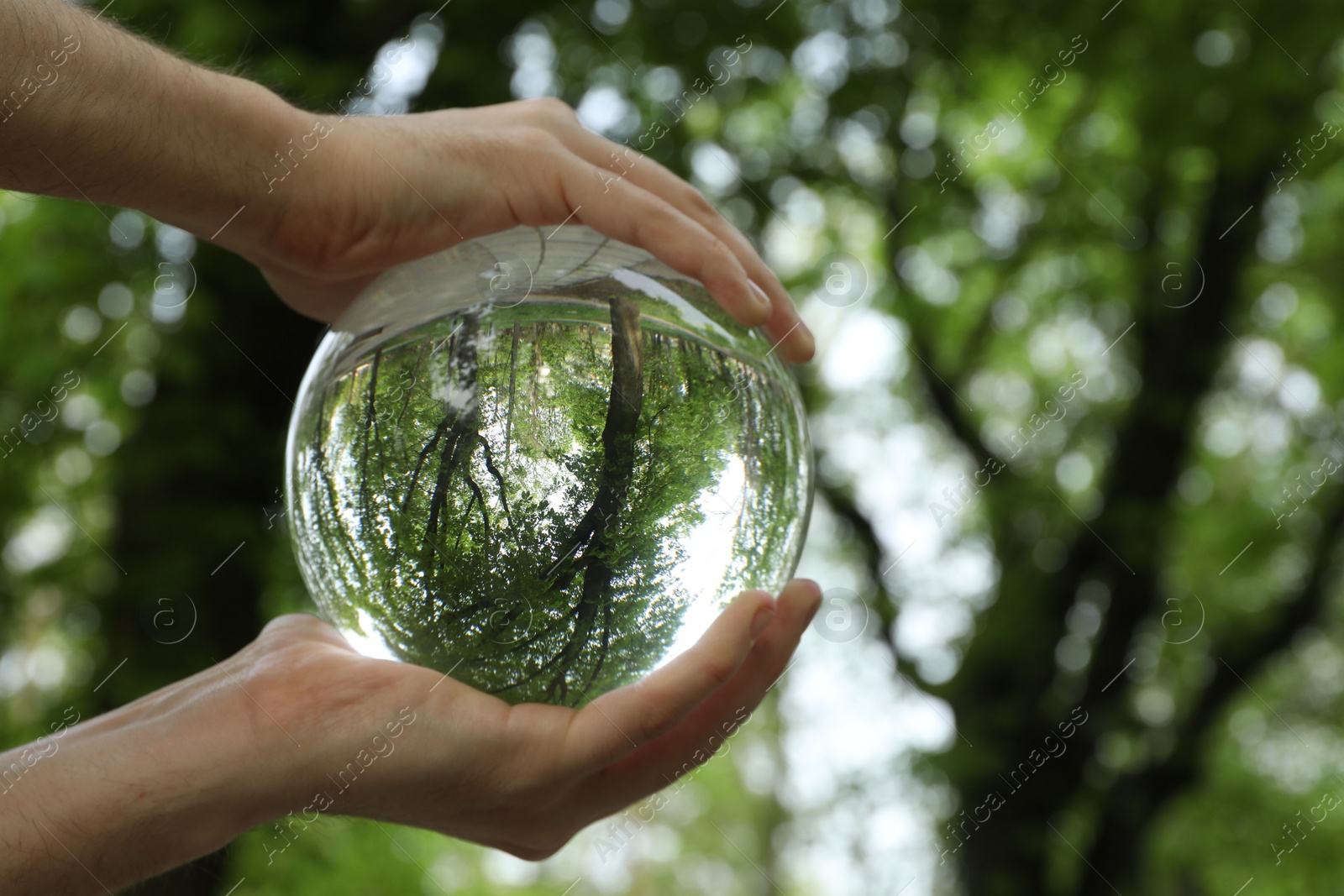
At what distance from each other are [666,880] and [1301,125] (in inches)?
967

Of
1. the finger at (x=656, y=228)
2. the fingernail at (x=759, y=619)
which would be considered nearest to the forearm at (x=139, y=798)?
the fingernail at (x=759, y=619)

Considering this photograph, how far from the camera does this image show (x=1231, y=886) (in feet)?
40.1

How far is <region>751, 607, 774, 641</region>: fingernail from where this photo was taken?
1636 millimetres

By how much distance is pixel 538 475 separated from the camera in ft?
5.15

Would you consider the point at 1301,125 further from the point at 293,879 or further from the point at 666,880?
the point at 666,880

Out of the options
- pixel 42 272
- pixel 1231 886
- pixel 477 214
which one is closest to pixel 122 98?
pixel 477 214

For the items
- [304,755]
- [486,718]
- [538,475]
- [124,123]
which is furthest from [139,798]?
[124,123]

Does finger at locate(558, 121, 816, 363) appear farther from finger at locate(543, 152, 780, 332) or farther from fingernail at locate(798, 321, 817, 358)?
finger at locate(543, 152, 780, 332)

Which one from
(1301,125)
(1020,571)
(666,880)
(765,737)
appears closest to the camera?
(1301,125)

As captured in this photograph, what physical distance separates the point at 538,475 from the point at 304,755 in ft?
1.79

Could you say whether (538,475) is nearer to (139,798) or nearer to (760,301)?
(760,301)

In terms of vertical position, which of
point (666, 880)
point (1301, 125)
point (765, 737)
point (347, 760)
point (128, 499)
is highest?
point (1301, 125)

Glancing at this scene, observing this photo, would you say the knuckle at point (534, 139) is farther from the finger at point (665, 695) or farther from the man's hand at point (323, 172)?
the finger at point (665, 695)

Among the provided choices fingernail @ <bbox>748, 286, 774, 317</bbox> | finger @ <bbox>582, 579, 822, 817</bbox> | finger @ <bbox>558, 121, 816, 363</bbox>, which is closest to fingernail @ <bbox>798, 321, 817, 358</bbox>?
finger @ <bbox>558, 121, 816, 363</bbox>
